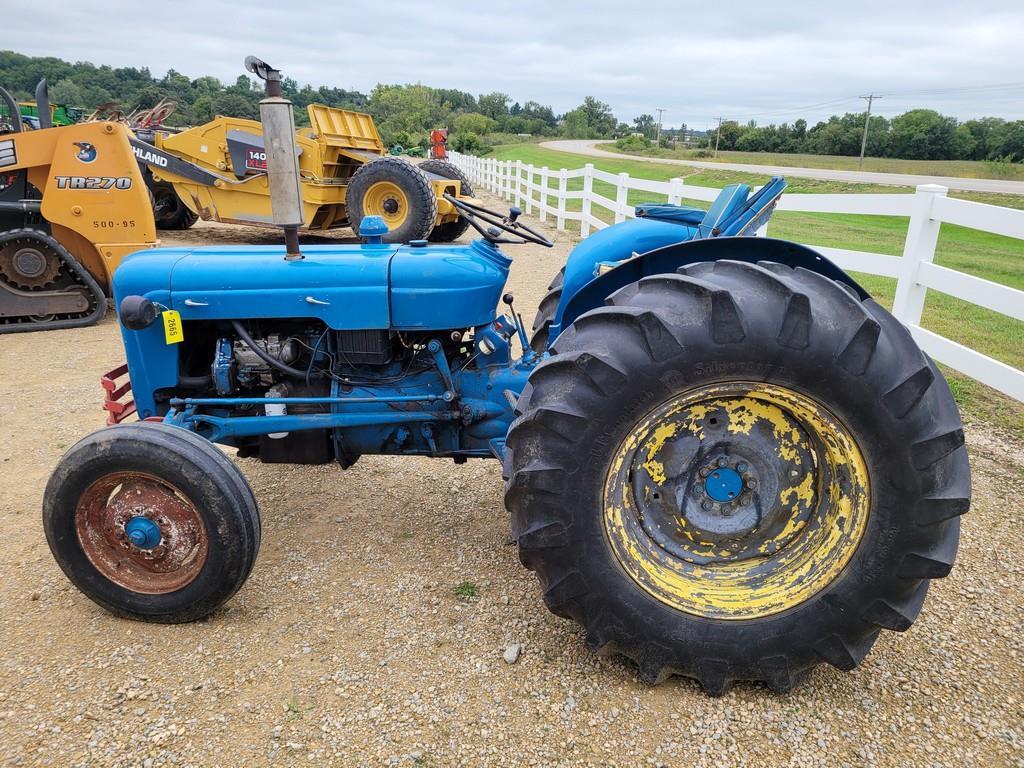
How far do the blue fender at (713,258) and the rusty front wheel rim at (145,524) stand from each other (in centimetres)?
Result: 158

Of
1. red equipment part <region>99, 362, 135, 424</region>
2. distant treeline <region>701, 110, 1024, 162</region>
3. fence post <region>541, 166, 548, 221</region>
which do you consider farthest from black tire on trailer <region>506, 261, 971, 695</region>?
distant treeline <region>701, 110, 1024, 162</region>

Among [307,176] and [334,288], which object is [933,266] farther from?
[307,176]

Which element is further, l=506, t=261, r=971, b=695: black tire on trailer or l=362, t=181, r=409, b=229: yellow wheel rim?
l=362, t=181, r=409, b=229: yellow wheel rim

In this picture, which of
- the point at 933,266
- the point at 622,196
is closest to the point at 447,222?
the point at 622,196

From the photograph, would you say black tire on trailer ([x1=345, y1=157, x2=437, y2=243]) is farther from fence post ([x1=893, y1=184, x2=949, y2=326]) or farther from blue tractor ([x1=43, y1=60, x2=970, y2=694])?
blue tractor ([x1=43, y1=60, x2=970, y2=694])

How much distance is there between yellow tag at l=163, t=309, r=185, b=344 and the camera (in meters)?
2.73

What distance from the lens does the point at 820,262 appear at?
2.39m

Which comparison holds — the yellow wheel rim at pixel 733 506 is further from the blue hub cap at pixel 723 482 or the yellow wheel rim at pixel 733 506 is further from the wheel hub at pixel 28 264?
the wheel hub at pixel 28 264

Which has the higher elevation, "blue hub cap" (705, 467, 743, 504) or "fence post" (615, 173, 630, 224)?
"fence post" (615, 173, 630, 224)

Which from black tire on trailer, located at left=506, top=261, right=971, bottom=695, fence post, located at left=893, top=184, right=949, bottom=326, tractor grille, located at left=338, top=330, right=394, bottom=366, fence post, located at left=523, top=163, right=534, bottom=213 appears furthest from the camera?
fence post, located at left=523, top=163, right=534, bottom=213

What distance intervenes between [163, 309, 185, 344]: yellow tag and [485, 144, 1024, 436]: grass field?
443cm

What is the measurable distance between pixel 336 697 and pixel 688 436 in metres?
1.37

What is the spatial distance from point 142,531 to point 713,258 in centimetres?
216

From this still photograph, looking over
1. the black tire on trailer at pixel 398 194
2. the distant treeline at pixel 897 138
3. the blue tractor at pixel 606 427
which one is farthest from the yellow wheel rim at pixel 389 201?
the distant treeline at pixel 897 138
